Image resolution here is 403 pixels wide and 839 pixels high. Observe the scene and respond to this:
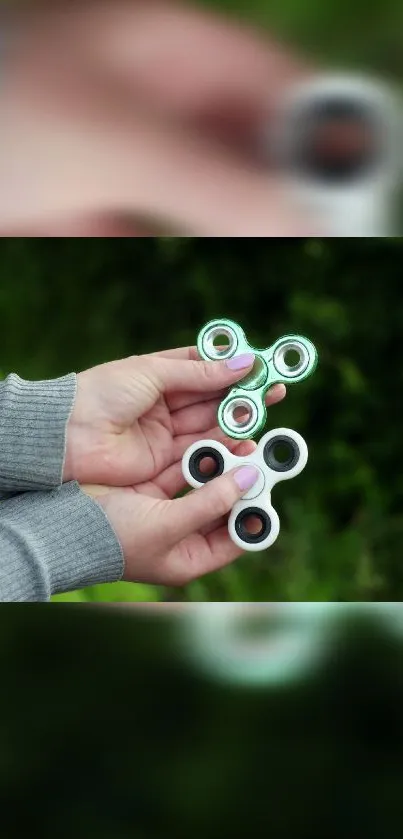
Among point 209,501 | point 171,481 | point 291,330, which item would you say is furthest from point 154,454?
point 291,330

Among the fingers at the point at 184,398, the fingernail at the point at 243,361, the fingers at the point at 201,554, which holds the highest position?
the fingernail at the point at 243,361

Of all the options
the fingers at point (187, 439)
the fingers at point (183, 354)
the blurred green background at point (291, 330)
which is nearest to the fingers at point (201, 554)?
the fingers at point (187, 439)

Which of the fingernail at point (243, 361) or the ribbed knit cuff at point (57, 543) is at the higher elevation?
the fingernail at point (243, 361)

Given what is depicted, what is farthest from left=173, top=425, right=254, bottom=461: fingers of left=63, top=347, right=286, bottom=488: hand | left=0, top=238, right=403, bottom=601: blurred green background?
left=0, top=238, right=403, bottom=601: blurred green background

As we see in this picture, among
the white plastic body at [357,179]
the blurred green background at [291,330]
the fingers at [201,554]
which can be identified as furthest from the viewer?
the blurred green background at [291,330]

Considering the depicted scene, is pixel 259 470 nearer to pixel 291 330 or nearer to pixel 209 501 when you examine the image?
pixel 209 501

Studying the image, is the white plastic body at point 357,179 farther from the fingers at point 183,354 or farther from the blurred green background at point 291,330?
the blurred green background at point 291,330
